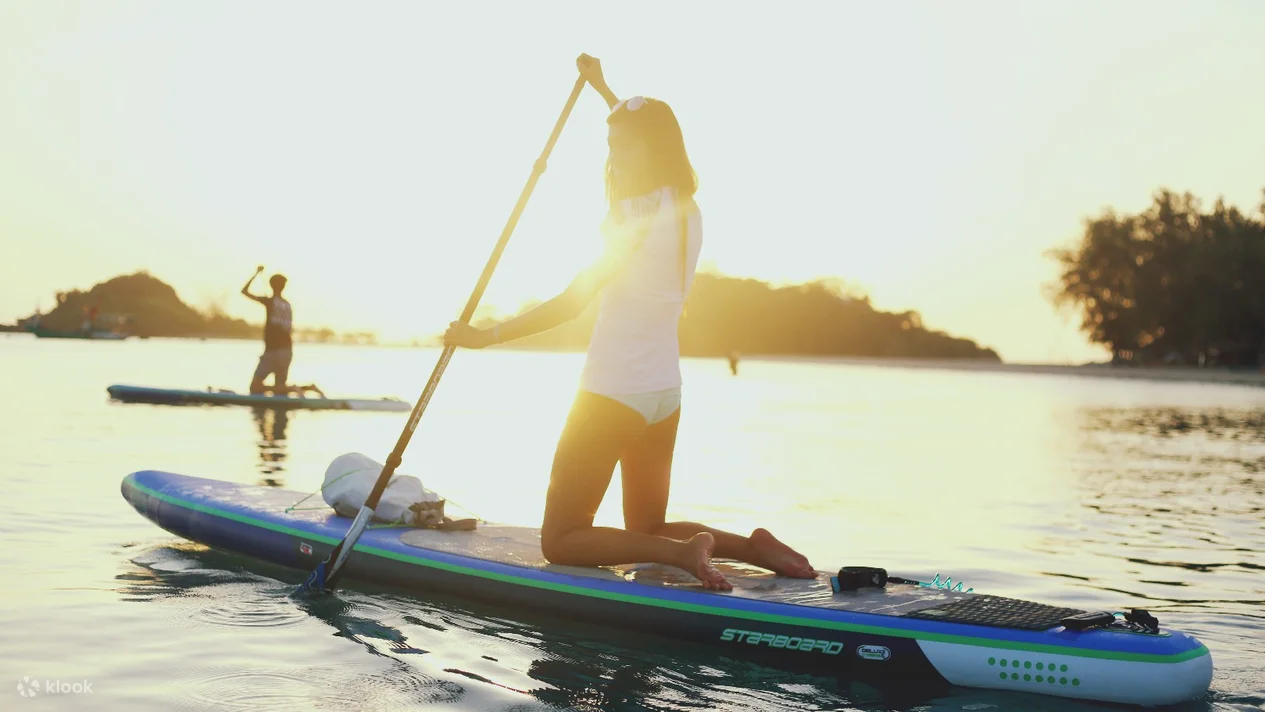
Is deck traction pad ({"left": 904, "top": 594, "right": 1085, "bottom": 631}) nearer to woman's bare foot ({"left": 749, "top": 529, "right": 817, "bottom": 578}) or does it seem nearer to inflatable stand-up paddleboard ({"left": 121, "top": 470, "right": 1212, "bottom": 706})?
inflatable stand-up paddleboard ({"left": 121, "top": 470, "right": 1212, "bottom": 706})

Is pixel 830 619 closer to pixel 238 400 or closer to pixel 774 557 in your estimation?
pixel 774 557

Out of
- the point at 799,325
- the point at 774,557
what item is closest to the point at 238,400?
the point at 774,557

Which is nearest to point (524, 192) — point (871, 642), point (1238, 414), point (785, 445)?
point (871, 642)

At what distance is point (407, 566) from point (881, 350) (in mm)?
181823

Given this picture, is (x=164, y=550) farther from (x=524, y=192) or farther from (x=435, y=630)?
(x=524, y=192)

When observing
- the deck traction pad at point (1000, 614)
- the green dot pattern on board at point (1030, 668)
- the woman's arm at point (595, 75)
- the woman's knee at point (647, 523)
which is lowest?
the green dot pattern on board at point (1030, 668)

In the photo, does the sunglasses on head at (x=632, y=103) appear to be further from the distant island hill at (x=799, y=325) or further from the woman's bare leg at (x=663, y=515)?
the distant island hill at (x=799, y=325)

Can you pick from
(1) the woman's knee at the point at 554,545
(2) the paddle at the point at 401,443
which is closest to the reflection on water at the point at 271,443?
(2) the paddle at the point at 401,443

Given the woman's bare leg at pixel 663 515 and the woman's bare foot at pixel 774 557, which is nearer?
the woman's bare leg at pixel 663 515

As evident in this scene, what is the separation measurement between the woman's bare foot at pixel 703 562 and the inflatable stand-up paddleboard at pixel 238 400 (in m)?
15.6

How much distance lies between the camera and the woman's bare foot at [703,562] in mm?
5367

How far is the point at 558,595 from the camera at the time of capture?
5.73 m

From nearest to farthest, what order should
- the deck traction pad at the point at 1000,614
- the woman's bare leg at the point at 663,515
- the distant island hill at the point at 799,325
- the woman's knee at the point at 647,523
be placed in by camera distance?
the deck traction pad at the point at 1000,614
the woman's bare leg at the point at 663,515
the woman's knee at the point at 647,523
the distant island hill at the point at 799,325

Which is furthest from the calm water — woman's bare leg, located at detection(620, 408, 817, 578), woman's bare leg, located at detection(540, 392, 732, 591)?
woman's bare leg, located at detection(620, 408, 817, 578)
